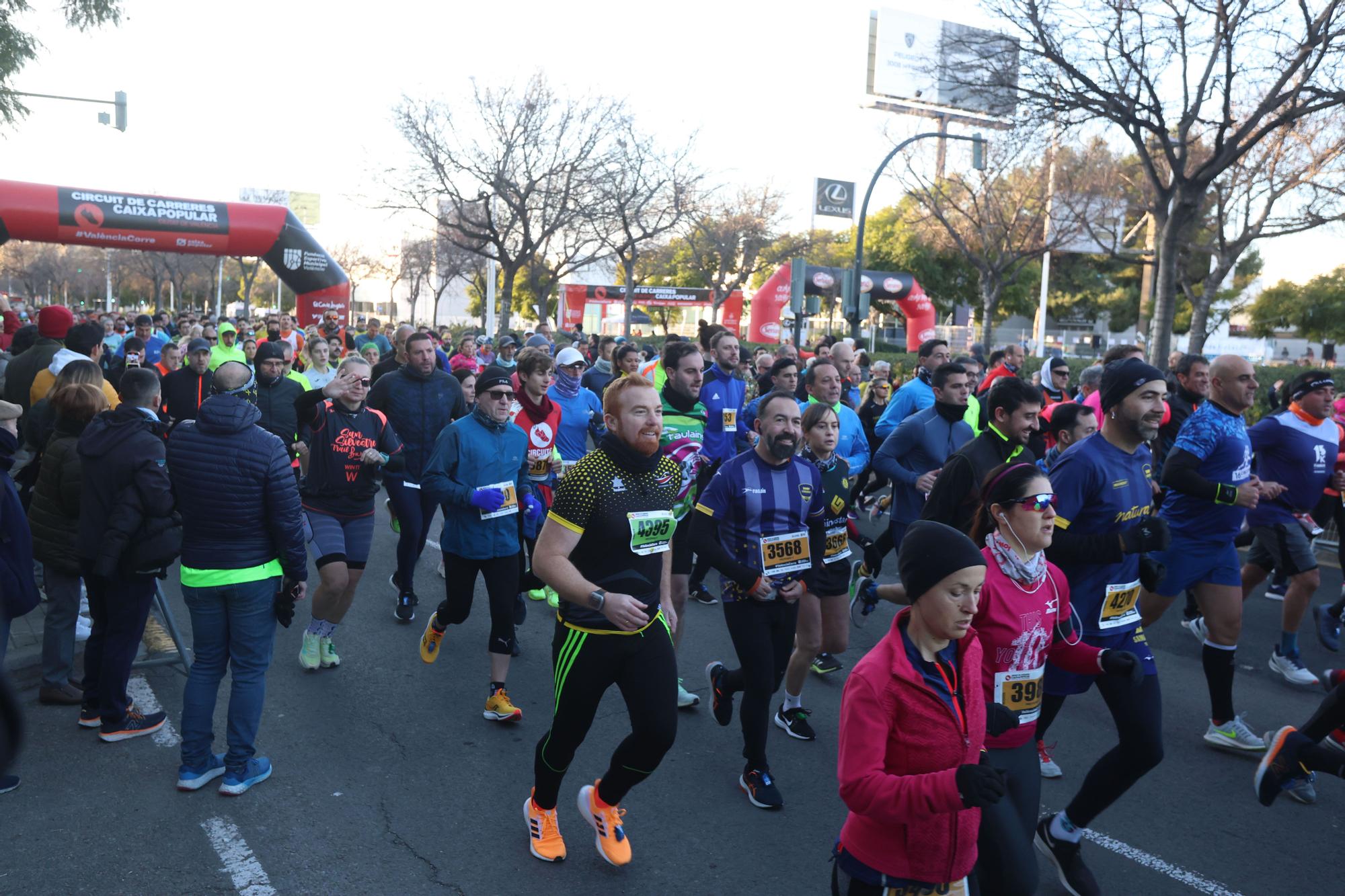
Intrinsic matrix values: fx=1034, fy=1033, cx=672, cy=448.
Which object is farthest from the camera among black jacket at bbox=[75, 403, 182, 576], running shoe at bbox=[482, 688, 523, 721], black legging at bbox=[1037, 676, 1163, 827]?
running shoe at bbox=[482, 688, 523, 721]

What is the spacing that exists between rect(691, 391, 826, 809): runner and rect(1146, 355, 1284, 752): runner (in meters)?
2.03

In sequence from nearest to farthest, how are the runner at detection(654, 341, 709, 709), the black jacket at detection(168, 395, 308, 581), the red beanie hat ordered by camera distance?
1. the black jacket at detection(168, 395, 308, 581)
2. the runner at detection(654, 341, 709, 709)
3. the red beanie hat

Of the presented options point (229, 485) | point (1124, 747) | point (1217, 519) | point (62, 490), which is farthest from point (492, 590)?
point (1217, 519)

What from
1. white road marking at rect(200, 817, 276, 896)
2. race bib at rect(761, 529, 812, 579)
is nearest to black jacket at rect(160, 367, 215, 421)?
white road marking at rect(200, 817, 276, 896)

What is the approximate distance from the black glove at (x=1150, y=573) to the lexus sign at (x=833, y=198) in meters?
38.6

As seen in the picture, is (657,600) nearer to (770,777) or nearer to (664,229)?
(770,777)

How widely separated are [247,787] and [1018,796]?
332 centimetres

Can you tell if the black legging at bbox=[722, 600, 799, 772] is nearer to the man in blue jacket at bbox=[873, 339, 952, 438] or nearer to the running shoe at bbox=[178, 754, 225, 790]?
the running shoe at bbox=[178, 754, 225, 790]

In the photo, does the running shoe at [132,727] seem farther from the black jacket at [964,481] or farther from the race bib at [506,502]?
the black jacket at [964,481]

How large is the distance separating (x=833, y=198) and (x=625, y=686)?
132ft

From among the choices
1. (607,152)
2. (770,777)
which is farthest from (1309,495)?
(607,152)

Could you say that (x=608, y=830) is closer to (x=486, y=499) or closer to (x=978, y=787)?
(x=486, y=499)

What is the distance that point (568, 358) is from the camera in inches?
305

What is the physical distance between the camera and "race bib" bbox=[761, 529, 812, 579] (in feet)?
15.3
